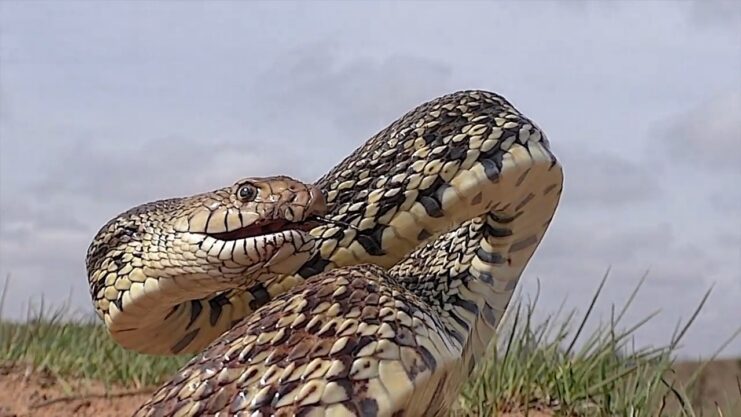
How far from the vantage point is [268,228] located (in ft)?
10.8

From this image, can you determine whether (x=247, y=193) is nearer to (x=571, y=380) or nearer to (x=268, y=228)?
(x=268, y=228)

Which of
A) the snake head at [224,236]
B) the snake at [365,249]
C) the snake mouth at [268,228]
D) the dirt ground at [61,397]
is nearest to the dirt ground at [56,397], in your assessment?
the dirt ground at [61,397]

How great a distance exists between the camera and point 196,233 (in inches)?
138

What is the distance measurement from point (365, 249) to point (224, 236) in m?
0.53

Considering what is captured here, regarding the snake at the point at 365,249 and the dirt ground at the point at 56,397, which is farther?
the dirt ground at the point at 56,397

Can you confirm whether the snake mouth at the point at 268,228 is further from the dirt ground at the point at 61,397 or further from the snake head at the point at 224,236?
the dirt ground at the point at 61,397

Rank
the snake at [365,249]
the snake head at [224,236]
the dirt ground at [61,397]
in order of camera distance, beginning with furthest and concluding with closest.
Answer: the dirt ground at [61,397], the snake head at [224,236], the snake at [365,249]

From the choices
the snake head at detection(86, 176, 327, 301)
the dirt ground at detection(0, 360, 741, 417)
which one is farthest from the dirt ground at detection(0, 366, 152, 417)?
the snake head at detection(86, 176, 327, 301)

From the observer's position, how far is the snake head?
323 cm

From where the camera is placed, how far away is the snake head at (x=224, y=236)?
3230 millimetres

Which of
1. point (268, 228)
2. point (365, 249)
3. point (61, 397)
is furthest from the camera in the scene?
point (61, 397)

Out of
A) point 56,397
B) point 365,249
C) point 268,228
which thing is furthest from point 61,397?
point 268,228

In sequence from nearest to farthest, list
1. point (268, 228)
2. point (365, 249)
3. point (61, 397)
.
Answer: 1. point (268, 228)
2. point (365, 249)
3. point (61, 397)

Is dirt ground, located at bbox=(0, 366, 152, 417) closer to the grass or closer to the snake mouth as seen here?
the grass
